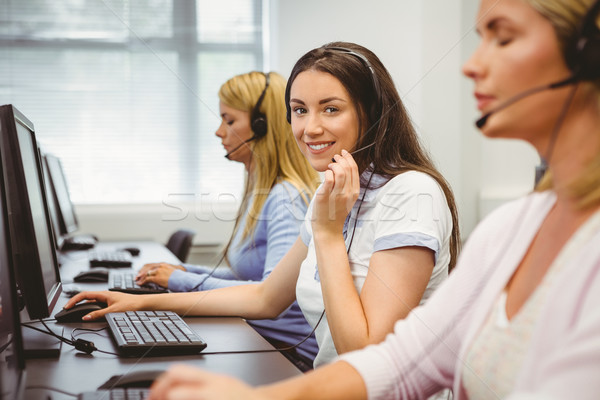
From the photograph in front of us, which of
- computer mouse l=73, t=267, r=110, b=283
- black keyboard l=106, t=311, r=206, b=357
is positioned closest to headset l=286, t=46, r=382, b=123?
black keyboard l=106, t=311, r=206, b=357

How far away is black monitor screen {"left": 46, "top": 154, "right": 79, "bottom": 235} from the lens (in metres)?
2.60

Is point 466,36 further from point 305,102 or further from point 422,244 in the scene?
point 422,244

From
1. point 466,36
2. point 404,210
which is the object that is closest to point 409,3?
point 466,36

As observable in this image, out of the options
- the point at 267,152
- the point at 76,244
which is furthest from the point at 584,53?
the point at 76,244

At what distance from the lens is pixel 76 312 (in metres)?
1.28

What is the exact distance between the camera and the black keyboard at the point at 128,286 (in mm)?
1549

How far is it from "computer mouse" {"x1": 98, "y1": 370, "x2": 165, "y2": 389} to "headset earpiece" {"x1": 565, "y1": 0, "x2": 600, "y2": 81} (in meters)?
0.64

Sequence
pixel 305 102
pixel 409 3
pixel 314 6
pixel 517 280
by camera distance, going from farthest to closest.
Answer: pixel 314 6
pixel 409 3
pixel 305 102
pixel 517 280

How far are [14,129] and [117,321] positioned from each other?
1.40 feet

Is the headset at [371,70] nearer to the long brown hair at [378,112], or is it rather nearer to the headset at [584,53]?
the long brown hair at [378,112]

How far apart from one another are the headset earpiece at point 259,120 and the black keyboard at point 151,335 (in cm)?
92

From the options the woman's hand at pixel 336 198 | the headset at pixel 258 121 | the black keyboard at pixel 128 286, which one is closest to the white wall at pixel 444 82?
the headset at pixel 258 121

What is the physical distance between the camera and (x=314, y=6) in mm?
3428

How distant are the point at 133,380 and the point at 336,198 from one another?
54 centimetres
